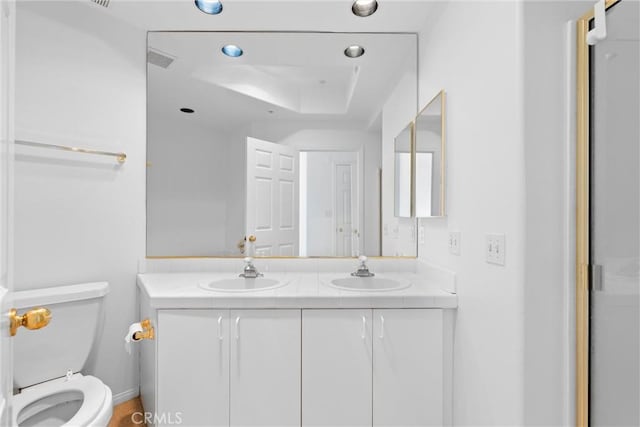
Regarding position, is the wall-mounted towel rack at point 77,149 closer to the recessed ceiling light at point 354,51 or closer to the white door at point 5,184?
the white door at point 5,184

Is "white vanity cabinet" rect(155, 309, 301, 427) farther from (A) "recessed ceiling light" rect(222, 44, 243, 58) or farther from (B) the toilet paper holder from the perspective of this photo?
(A) "recessed ceiling light" rect(222, 44, 243, 58)

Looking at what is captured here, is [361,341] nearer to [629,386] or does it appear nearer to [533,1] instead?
[629,386]

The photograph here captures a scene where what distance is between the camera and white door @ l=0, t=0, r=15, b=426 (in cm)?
58

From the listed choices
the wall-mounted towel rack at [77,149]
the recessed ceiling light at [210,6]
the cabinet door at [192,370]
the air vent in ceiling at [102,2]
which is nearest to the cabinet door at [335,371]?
the cabinet door at [192,370]

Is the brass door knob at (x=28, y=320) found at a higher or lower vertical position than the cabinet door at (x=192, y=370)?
higher

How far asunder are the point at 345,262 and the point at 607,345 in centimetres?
130

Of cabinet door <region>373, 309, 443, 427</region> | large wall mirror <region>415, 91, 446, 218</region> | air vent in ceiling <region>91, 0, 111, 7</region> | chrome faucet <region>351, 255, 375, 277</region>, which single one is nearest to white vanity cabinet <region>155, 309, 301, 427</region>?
cabinet door <region>373, 309, 443, 427</region>

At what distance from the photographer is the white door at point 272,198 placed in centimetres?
208

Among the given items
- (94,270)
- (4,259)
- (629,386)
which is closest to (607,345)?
(629,386)

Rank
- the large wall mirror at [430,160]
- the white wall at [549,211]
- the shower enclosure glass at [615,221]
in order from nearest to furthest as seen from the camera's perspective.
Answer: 1. the shower enclosure glass at [615,221]
2. the white wall at [549,211]
3. the large wall mirror at [430,160]

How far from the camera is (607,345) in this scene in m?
0.96

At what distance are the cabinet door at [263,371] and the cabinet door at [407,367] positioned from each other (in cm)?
37

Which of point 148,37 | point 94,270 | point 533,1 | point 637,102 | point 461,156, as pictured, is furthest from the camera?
point 148,37

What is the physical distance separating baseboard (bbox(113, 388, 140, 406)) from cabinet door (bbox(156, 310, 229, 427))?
65 centimetres
